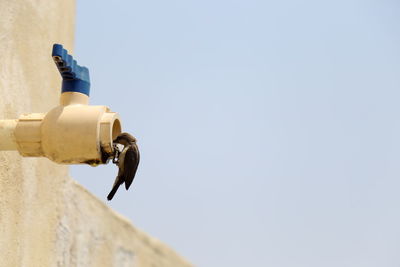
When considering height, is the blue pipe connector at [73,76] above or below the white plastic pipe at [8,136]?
above

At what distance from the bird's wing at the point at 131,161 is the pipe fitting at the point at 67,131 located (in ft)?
0.14

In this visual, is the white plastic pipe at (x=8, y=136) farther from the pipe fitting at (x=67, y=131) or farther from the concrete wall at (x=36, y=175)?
the concrete wall at (x=36, y=175)

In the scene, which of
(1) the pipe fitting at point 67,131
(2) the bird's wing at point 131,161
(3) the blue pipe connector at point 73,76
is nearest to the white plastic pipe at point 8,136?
(1) the pipe fitting at point 67,131

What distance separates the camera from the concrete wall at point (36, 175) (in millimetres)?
1908

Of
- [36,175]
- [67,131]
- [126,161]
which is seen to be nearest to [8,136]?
[67,131]

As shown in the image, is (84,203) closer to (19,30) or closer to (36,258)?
(36,258)

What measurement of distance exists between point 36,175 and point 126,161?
0.70m

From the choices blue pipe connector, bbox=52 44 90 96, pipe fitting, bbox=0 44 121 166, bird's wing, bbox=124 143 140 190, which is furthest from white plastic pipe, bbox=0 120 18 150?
bird's wing, bbox=124 143 140 190

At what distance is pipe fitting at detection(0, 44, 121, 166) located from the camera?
1.48m

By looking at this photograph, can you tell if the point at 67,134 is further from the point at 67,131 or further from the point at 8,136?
the point at 8,136

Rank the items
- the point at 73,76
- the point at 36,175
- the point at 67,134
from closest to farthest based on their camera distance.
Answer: the point at 67,134 < the point at 73,76 < the point at 36,175

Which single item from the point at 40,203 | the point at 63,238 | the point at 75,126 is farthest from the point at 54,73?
the point at 75,126

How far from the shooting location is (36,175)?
2127 mm

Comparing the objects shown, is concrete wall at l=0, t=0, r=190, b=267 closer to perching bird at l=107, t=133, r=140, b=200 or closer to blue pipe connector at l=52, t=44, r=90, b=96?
blue pipe connector at l=52, t=44, r=90, b=96
